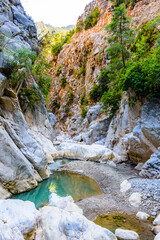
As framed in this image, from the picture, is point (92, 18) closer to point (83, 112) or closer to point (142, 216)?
point (83, 112)

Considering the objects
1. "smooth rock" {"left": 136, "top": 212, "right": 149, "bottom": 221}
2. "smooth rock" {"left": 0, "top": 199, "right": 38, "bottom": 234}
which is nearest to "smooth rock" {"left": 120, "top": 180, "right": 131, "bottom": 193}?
"smooth rock" {"left": 136, "top": 212, "right": 149, "bottom": 221}

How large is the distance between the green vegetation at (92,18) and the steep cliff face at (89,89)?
1192mm

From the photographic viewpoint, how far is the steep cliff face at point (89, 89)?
54.4 ft

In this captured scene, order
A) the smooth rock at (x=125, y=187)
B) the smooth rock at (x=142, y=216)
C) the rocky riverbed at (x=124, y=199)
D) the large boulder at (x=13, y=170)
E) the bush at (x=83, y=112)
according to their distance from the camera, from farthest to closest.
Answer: the bush at (x=83, y=112), the smooth rock at (x=125, y=187), the large boulder at (x=13, y=170), the rocky riverbed at (x=124, y=199), the smooth rock at (x=142, y=216)

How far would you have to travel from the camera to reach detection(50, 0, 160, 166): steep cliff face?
16.6 m

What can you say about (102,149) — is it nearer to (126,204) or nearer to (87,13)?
(126,204)

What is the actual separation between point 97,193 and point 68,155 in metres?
10.3

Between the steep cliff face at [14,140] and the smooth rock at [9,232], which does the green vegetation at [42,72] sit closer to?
the steep cliff face at [14,140]

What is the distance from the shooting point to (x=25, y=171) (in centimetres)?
1000

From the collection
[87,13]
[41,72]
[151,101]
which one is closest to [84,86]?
[41,72]

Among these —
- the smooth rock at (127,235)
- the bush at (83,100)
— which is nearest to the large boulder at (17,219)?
the smooth rock at (127,235)

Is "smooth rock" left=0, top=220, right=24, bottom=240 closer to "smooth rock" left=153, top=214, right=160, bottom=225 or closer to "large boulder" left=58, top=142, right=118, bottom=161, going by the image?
"smooth rock" left=153, top=214, right=160, bottom=225

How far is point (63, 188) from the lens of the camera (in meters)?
10.9

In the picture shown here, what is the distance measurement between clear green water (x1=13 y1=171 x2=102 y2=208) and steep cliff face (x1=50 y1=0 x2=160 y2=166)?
18.8ft
